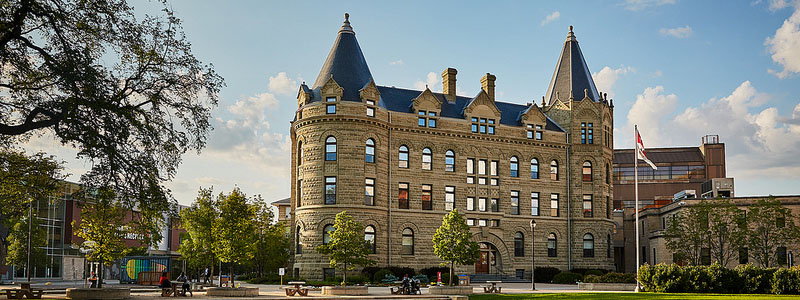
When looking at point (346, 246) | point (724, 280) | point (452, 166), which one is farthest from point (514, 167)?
point (724, 280)

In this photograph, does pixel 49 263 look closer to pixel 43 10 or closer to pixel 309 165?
pixel 309 165

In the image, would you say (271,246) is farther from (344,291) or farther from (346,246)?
(344,291)

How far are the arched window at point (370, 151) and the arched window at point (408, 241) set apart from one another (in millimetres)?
5856

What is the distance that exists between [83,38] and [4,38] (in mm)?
1805

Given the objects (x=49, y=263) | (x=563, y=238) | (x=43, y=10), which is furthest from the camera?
(x=49, y=263)

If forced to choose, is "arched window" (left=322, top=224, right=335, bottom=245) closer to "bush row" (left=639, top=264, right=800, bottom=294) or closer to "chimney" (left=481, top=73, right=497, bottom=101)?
"chimney" (left=481, top=73, right=497, bottom=101)

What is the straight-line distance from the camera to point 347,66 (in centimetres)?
5356

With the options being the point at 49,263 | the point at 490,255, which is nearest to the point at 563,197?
the point at 490,255

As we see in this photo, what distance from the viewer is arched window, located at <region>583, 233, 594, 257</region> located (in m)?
60.8

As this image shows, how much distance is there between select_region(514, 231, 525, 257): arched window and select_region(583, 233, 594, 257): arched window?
5.78 meters

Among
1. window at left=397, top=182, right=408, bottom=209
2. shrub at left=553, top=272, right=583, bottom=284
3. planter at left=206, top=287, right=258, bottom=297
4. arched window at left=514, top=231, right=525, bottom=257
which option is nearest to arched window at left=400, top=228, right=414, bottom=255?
window at left=397, top=182, right=408, bottom=209

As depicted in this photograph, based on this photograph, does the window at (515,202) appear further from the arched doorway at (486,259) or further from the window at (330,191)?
the window at (330,191)

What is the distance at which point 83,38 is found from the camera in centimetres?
1923

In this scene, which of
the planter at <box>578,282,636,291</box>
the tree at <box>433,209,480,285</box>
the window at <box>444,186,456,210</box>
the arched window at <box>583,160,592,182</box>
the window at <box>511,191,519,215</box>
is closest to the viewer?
the planter at <box>578,282,636,291</box>
